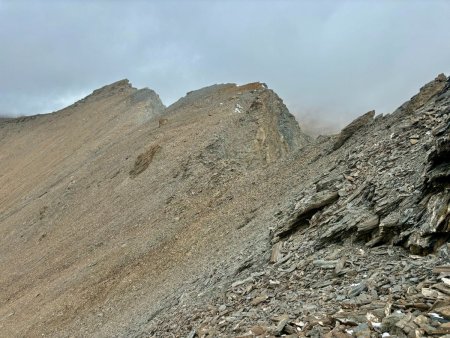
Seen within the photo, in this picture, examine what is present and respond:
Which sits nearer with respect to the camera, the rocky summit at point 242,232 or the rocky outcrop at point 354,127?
the rocky summit at point 242,232

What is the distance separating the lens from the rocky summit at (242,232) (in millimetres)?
7680

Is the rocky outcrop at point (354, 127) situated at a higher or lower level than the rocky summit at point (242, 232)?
higher

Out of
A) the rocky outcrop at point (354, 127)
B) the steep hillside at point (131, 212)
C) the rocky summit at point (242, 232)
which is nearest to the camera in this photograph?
the rocky summit at point (242, 232)

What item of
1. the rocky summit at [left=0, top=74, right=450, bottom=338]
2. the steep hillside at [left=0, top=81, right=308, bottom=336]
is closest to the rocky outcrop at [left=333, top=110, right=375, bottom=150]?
the rocky summit at [left=0, top=74, right=450, bottom=338]

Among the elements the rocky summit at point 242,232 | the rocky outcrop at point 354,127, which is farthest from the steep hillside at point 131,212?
the rocky outcrop at point 354,127

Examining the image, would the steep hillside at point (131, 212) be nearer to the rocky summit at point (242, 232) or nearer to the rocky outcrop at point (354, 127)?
the rocky summit at point (242, 232)

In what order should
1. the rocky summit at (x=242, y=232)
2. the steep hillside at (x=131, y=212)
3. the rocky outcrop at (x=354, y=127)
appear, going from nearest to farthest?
the rocky summit at (x=242, y=232), the steep hillside at (x=131, y=212), the rocky outcrop at (x=354, y=127)

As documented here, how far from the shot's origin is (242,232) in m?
15.6

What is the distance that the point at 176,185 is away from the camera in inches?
878

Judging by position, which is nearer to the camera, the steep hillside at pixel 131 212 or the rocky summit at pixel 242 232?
the rocky summit at pixel 242 232

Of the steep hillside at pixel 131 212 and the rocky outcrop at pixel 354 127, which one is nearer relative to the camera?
the steep hillside at pixel 131 212

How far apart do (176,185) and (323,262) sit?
45.0 ft

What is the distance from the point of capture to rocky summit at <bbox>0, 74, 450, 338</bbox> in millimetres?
7680

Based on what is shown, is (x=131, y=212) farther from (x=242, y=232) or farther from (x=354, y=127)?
(x=354, y=127)
